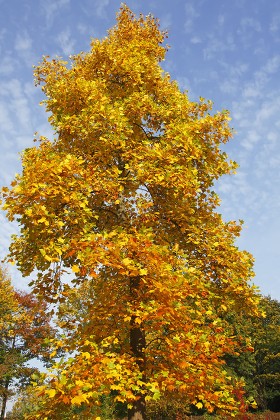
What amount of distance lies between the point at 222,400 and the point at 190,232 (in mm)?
3923

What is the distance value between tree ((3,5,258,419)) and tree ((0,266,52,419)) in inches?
931

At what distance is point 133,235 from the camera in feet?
23.9

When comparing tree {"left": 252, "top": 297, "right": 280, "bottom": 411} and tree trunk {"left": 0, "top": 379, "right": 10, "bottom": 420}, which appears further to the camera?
tree {"left": 252, "top": 297, "right": 280, "bottom": 411}

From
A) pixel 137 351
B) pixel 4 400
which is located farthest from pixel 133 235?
pixel 4 400

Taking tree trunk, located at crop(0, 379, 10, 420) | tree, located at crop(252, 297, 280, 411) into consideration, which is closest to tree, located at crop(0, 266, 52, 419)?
tree trunk, located at crop(0, 379, 10, 420)

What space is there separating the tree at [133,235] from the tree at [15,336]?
77.6 feet

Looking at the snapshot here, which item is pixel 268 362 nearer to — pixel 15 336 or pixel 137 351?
pixel 15 336

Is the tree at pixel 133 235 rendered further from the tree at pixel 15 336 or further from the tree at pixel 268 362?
the tree at pixel 268 362

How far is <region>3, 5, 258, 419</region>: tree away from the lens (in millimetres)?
6391

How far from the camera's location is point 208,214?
9.63 metres

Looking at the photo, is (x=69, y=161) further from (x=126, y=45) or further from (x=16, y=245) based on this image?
(x=126, y=45)

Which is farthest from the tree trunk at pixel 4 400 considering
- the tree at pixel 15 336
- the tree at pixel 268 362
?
the tree at pixel 268 362

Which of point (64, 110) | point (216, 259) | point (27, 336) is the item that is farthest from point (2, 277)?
point (216, 259)

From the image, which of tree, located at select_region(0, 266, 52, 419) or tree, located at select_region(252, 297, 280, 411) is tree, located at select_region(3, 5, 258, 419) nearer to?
tree, located at select_region(0, 266, 52, 419)
